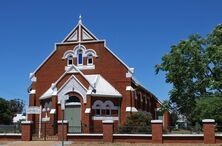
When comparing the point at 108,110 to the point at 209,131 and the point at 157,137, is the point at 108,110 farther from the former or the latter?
the point at 209,131

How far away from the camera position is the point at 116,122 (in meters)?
41.8

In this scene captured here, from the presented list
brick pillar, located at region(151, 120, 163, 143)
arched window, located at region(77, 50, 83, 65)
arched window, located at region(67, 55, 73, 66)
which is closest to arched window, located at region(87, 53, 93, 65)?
arched window, located at region(77, 50, 83, 65)

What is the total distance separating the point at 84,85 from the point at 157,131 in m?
14.8

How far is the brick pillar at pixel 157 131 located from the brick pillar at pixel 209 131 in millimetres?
2802

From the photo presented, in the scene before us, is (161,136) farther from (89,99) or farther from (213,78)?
(213,78)

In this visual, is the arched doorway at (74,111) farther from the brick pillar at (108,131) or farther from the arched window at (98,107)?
the brick pillar at (108,131)

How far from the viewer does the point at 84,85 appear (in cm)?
4019

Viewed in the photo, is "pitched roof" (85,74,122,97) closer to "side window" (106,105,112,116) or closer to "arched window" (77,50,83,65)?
"side window" (106,105,112,116)

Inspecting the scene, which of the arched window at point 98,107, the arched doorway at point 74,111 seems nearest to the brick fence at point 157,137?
the arched doorway at point 74,111

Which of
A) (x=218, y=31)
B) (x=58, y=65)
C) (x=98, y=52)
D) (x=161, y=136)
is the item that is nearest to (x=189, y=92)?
(x=218, y=31)

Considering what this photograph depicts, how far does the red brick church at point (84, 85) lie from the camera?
40.2 m

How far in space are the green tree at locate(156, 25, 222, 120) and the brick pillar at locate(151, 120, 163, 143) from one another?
15.3 m

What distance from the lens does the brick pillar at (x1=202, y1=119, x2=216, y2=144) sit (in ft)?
83.8

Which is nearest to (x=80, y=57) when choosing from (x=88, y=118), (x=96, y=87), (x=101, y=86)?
(x=101, y=86)
